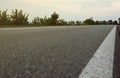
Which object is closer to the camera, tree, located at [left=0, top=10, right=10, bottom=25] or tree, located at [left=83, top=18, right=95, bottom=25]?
tree, located at [left=0, top=10, right=10, bottom=25]

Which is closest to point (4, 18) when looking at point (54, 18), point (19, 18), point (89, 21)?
point (19, 18)

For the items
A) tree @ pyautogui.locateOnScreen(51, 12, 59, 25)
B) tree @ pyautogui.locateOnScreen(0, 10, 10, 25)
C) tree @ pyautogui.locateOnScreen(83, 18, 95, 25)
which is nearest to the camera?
tree @ pyautogui.locateOnScreen(0, 10, 10, 25)

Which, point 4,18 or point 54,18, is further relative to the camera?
point 54,18

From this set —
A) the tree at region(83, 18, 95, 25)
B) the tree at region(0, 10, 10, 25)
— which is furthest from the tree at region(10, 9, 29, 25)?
the tree at region(83, 18, 95, 25)

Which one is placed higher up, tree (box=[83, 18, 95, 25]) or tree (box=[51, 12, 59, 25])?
tree (box=[51, 12, 59, 25])

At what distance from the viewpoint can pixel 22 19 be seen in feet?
94.5

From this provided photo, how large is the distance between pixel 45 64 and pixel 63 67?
233 millimetres

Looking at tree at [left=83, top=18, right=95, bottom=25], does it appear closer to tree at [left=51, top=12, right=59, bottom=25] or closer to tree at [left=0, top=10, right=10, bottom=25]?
tree at [left=51, top=12, right=59, bottom=25]

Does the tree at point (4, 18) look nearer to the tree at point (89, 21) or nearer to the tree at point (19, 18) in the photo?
the tree at point (19, 18)

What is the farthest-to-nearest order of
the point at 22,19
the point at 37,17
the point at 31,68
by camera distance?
the point at 37,17 < the point at 22,19 < the point at 31,68

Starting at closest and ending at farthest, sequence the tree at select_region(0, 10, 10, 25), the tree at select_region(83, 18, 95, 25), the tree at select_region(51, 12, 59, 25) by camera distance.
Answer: the tree at select_region(0, 10, 10, 25) → the tree at select_region(51, 12, 59, 25) → the tree at select_region(83, 18, 95, 25)

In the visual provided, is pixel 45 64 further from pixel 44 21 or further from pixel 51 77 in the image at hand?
pixel 44 21

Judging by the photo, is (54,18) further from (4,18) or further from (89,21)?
(89,21)

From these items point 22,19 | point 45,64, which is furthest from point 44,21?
point 45,64
